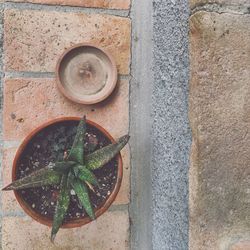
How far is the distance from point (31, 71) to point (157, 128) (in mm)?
372

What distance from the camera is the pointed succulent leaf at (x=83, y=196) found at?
1.10m

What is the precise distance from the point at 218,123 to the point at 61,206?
41 centimetres

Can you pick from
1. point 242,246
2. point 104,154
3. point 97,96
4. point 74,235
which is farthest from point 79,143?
point 242,246

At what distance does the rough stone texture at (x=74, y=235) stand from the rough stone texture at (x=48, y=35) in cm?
41

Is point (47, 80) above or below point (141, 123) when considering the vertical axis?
above

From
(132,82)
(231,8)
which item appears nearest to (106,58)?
(132,82)

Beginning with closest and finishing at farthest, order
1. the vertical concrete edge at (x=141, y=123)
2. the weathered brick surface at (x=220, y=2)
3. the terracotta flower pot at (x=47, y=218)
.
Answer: the weathered brick surface at (x=220, y=2) → the terracotta flower pot at (x=47, y=218) → the vertical concrete edge at (x=141, y=123)

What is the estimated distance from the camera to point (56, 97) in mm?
1262

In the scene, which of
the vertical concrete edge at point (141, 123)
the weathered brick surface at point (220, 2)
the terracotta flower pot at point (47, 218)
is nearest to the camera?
the weathered brick surface at point (220, 2)

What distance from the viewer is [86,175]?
1.11 metres

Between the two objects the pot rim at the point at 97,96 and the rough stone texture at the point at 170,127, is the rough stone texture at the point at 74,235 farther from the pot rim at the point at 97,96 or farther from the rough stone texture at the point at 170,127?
the pot rim at the point at 97,96

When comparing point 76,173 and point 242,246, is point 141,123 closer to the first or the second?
point 76,173

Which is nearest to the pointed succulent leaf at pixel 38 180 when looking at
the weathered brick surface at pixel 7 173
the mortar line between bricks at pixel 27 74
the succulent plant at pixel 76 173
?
the succulent plant at pixel 76 173

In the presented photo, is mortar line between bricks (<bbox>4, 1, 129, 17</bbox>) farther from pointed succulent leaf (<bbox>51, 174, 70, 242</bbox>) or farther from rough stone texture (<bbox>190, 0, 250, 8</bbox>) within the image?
pointed succulent leaf (<bbox>51, 174, 70, 242</bbox>)
